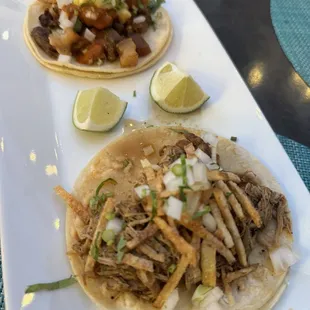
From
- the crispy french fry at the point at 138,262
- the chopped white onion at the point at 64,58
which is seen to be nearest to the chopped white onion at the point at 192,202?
the crispy french fry at the point at 138,262

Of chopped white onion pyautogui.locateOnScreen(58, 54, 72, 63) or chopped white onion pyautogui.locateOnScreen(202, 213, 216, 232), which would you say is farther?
chopped white onion pyautogui.locateOnScreen(58, 54, 72, 63)

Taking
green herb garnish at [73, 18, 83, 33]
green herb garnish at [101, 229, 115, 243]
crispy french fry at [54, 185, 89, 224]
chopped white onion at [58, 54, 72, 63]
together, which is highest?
green herb garnish at [73, 18, 83, 33]

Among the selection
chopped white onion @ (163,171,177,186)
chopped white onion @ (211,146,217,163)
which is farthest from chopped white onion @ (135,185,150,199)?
chopped white onion @ (211,146,217,163)

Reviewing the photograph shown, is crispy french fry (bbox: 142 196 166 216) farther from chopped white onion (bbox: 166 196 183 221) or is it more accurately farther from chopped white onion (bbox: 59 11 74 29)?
chopped white onion (bbox: 59 11 74 29)

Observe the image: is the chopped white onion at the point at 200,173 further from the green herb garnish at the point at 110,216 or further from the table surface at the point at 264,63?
the table surface at the point at 264,63

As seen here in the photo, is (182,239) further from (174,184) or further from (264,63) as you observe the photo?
(264,63)
